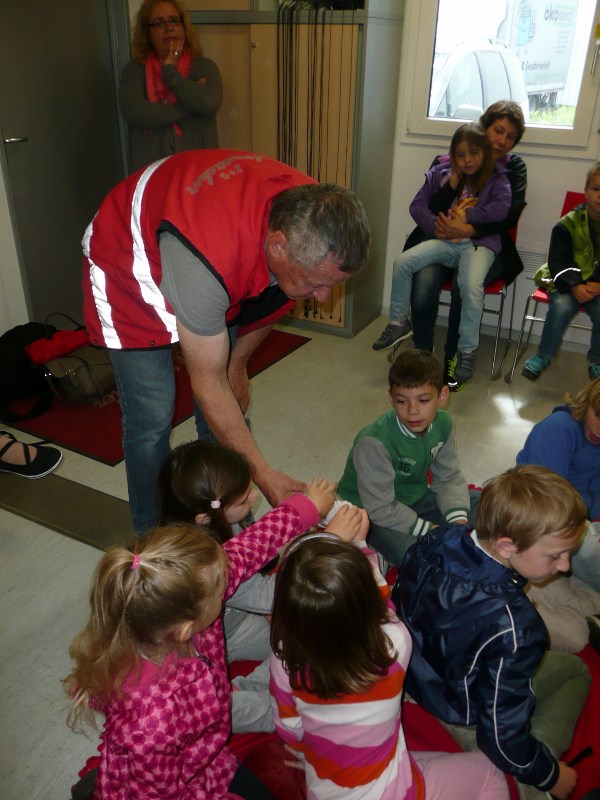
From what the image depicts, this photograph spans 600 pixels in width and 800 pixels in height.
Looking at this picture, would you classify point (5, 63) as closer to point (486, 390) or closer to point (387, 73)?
point (387, 73)

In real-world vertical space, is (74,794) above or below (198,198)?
below

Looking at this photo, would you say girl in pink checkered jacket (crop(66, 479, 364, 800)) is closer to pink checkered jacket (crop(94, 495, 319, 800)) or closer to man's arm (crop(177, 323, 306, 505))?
pink checkered jacket (crop(94, 495, 319, 800))

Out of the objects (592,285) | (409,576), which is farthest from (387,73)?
(409,576)

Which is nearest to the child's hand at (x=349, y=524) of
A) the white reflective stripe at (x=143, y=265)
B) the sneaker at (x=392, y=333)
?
the white reflective stripe at (x=143, y=265)

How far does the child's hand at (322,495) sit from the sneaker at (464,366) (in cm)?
204

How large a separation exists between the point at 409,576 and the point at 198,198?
1002 millimetres

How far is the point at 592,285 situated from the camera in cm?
334

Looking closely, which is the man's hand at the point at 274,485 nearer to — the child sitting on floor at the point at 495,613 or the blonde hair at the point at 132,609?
the child sitting on floor at the point at 495,613

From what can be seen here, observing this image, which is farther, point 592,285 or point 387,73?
point 387,73

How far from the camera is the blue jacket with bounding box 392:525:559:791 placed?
1292 mm

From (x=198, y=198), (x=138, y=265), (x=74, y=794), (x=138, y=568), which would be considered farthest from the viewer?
(x=138, y=265)

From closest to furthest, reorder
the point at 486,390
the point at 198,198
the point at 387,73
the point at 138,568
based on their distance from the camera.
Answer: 1. the point at 138,568
2. the point at 198,198
3. the point at 486,390
4. the point at 387,73

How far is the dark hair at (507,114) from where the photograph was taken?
337 centimetres

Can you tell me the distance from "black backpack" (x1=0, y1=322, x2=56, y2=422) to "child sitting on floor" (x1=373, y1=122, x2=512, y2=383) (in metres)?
1.85
